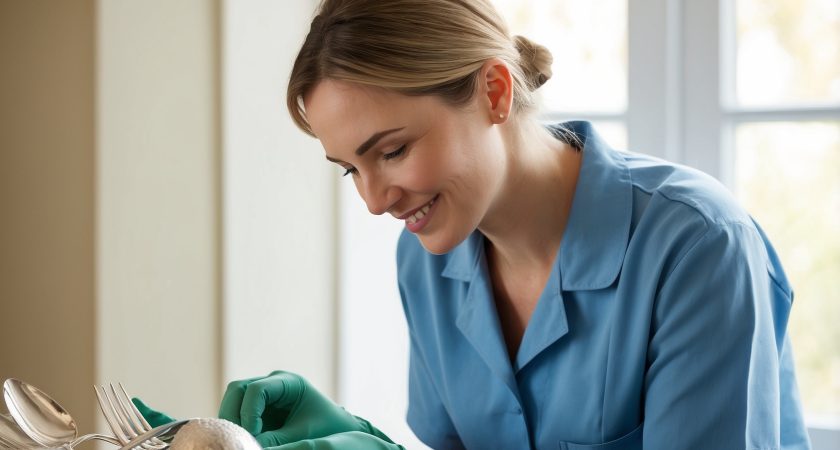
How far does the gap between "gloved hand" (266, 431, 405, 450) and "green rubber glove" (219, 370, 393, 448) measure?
0.05 m

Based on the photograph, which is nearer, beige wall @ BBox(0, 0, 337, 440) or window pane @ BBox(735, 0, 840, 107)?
beige wall @ BBox(0, 0, 337, 440)

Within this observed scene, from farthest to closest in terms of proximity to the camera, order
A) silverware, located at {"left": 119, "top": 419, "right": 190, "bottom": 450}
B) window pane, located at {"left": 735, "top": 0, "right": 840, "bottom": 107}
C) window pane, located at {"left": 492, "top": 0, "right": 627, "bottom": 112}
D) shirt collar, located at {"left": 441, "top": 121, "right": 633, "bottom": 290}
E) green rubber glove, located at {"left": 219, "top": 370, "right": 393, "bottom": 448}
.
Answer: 1. window pane, located at {"left": 492, "top": 0, "right": 627, "bottom": 112}
2. window pane, located at {"left": 735, "top": 0, "right": 840, "bottom": 107}
3. shirt collar, located at {"left": 441, "top": 121, "right": 633, "bottom": 290}
4. green rubber glove, located at {"left": 219, "top": 370, "right": 393, "bottom": 448}
5. silverware, located at {"left": 119, "top": 419, "right": 190, "bottom": 450}

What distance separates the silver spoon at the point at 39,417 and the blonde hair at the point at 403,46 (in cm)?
46

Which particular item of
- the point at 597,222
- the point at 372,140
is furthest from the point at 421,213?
the point at 597,222

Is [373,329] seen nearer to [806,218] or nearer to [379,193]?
[806,218]

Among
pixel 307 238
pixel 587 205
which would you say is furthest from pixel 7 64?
pixel 587 205

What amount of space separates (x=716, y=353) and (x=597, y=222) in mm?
252

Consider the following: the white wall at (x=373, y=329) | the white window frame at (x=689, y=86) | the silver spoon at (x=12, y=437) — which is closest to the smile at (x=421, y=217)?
the silver spoon at (x=12, y=437)

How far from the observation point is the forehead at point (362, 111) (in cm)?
102

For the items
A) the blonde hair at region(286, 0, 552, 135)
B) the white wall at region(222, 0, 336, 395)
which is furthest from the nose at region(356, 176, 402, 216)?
the white wall at region(222, 0, 336, 395)

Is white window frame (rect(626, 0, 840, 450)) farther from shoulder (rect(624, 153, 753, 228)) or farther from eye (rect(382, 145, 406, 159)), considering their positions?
eye (rect(382, 145, 406, 159))

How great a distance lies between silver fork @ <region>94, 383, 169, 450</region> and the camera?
2.59 ft

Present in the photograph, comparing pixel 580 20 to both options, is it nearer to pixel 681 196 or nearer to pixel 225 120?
pixel 225 120

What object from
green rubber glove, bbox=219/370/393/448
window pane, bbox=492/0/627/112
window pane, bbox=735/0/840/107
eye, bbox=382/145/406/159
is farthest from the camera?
window pane, bbox=492/0/627/112
